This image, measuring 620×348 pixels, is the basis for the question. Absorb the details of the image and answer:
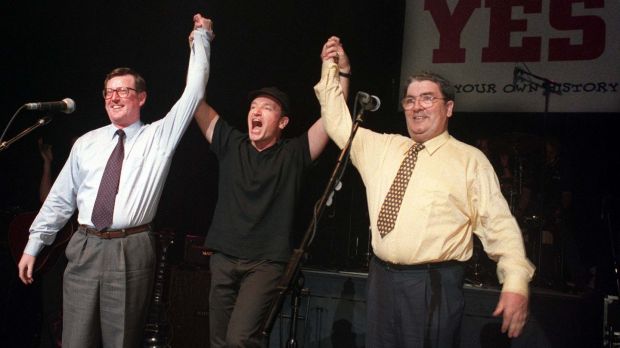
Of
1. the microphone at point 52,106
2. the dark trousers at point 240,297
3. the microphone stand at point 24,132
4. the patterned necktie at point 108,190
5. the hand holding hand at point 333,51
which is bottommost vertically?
the dark trousers at point 240,297

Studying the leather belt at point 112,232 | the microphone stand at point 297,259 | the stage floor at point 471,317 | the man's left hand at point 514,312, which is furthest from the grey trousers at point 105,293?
the man's left hand at point 514,312

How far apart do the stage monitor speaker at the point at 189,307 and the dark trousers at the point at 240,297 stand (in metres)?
1.72

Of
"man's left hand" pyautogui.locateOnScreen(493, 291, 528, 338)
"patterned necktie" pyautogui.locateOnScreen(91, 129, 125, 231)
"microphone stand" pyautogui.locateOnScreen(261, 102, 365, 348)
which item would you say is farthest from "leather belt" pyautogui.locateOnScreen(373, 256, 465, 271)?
"patterned necktie" pyautogui.locateOnScreen(91, 129, 125, 231)

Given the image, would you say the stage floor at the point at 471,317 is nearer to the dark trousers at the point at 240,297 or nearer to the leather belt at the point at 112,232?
the dark trousers at the point at 240,297

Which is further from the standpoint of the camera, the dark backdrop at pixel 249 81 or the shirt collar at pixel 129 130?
the dark backdrop at pixel 249 81

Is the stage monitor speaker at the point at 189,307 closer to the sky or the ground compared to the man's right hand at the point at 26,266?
closer to the ground

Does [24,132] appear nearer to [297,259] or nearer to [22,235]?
[22,235]

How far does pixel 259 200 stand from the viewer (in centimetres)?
331

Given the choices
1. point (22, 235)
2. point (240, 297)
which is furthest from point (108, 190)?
point (22, 235)

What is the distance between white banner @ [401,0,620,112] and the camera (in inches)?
207

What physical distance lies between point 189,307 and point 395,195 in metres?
2.66

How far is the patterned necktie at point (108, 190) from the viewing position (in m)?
3.29

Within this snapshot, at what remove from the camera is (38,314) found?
16.7 ft

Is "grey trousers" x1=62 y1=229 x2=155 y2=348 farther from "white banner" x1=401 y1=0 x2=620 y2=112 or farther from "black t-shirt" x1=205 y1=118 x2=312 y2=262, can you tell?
"white banner" x1=401 y1=0 x2=620 y2=112
